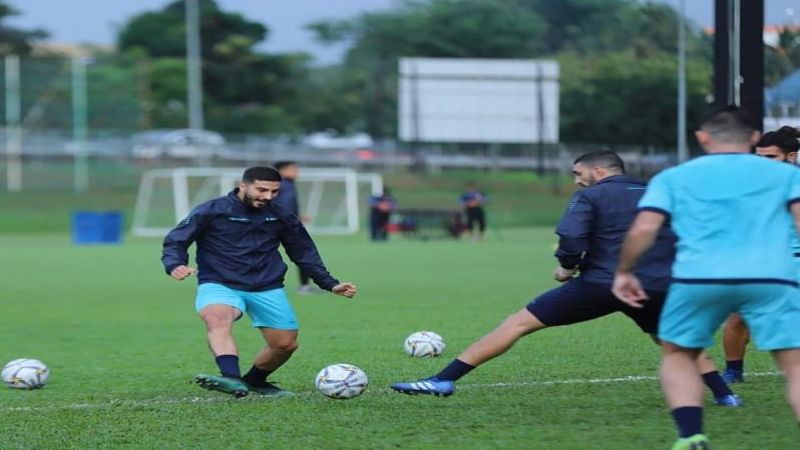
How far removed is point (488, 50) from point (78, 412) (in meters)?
64.4

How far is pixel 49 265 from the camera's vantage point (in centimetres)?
2750

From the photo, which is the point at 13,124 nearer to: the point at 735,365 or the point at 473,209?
the point at 473,209

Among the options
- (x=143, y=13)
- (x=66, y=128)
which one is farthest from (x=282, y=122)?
(x=66, y=128)

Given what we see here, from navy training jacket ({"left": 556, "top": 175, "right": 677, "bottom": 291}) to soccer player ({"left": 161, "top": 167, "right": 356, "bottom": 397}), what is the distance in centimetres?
177

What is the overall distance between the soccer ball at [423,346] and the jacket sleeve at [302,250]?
→ 6.90ft

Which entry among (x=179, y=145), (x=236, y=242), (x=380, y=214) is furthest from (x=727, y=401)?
(x=179, y=145)

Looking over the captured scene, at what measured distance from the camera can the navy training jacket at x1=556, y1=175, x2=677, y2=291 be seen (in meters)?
8.02

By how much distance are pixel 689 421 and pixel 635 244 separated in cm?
88

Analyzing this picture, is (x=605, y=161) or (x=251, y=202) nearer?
(x=605, y=161)

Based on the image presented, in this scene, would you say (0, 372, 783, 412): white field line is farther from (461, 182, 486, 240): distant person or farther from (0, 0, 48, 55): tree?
(0, 0, 48, 55): tree

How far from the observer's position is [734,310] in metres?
6.48

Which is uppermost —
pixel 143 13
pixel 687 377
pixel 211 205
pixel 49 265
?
pixel 143 13

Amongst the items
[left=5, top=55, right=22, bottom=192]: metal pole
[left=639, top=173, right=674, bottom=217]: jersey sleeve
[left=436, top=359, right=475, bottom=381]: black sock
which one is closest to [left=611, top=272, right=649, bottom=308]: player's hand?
[left=639, top=173, right=674, bottom=217]: jersey sleeve

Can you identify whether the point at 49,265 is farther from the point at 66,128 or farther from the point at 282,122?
the point at 282,122
